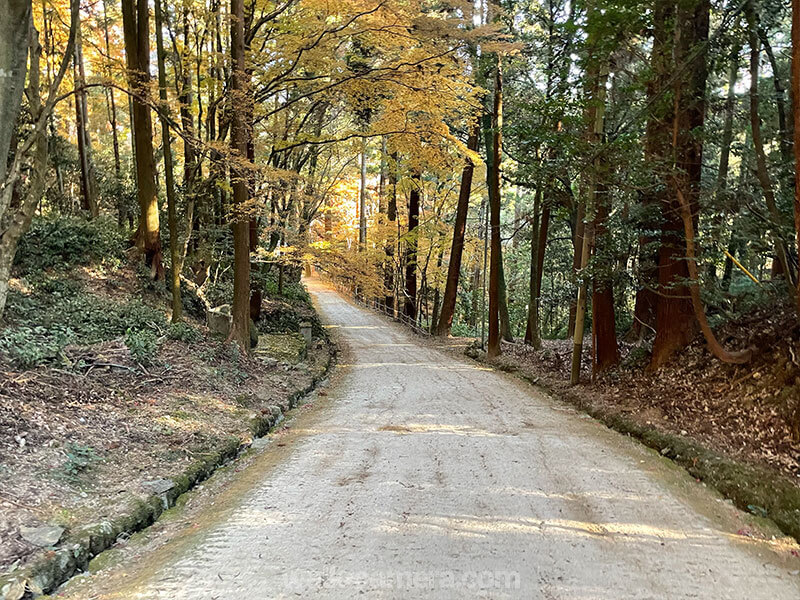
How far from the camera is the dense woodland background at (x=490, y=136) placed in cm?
723

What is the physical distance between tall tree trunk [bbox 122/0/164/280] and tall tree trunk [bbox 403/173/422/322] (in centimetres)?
1129

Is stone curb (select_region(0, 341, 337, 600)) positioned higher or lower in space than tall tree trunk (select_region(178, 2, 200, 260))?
lower

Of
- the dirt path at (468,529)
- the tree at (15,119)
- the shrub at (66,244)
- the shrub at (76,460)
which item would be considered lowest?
the dirt path at (468,529)

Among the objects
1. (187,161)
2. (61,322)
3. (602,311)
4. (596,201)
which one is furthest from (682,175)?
(187,161)

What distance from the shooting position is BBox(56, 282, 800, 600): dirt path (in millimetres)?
3391

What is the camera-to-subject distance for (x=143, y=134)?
11.0 meters

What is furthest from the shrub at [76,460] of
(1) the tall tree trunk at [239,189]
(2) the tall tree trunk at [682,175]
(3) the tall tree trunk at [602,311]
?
(3) the tall tree trunk at [602,311]

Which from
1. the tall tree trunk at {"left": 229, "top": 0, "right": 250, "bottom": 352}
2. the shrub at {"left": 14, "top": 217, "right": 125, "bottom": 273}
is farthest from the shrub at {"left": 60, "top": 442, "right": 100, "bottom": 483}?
the shrub at {"left": 14, "top": 217, "right": 125, "bottom": 273}

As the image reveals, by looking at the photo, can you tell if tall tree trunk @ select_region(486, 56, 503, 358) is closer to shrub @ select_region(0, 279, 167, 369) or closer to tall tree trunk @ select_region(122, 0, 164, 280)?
tall tree trunk @ select_region(122, 0, 164, 280)

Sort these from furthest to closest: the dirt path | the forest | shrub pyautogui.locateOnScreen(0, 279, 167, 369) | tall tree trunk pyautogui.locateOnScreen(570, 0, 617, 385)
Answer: tall tree trunk pyautogui.locateOnScreen(570, 0, 617, 385) → shrub pyautogui.locateOnScreen(0, 279, 167, 369) → the forest → the dirt path

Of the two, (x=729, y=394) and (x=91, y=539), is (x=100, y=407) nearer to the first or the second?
(x=91, y=539)

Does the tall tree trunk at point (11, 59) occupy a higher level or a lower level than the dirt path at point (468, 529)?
higher

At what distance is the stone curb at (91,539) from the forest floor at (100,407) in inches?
3.3

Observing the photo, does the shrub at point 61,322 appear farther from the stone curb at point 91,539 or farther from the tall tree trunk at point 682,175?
the tall tree trunk at point 682,175
